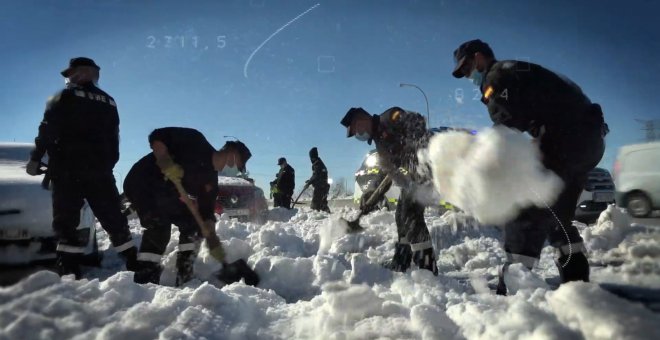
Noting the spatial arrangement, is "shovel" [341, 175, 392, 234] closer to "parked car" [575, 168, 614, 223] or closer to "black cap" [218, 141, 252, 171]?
"black cap" [218, 141, 252, 171]

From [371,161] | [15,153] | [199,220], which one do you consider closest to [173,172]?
[199,220]

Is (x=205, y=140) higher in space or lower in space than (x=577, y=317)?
higher

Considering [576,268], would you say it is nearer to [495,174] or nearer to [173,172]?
[495,174]

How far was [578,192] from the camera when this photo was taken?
2.54 m

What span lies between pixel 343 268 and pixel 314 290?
330 mm

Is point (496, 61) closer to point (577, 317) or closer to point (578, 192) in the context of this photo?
point (578, 192)

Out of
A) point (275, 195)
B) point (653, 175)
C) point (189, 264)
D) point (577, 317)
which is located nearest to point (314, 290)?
point (189, 264)

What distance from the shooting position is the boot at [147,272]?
3285 mm

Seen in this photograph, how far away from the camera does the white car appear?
346 centimetres

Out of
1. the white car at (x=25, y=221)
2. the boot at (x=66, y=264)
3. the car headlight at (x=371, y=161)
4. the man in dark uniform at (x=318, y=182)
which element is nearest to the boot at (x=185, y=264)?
the boot at (x=66, y=264)

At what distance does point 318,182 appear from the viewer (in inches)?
468

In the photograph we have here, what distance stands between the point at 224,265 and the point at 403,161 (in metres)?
1.73

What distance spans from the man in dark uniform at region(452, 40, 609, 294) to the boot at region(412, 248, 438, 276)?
3.35 ft

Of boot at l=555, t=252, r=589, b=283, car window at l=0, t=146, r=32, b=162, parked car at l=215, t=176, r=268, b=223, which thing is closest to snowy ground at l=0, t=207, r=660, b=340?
boot at l=555, t=252, r=589, b=283
